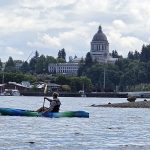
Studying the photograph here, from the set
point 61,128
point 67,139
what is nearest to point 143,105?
point 61,128

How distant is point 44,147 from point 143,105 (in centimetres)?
7821

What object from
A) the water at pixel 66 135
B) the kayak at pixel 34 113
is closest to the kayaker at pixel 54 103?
the kayak at pixel 34 113

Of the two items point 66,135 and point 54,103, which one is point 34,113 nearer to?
point 54,103

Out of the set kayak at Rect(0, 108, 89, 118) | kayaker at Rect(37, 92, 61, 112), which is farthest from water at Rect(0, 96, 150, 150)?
kayaker at Rect(37, 92, 61, 112)

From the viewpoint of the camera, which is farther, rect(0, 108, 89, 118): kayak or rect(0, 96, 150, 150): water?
rect(0, 108, 89, 118): kayak

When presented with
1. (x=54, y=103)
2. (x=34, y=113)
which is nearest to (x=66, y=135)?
(x=54, y=103)

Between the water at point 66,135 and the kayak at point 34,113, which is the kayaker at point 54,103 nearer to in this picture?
the kayak at point 34,113

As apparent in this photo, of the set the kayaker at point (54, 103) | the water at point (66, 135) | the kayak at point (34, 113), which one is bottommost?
the water at point (66, 135)

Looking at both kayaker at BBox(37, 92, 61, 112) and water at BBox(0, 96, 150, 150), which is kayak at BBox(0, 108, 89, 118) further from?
water at BBox(0, 96, 150, 150)

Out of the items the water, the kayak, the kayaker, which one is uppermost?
the kayaker

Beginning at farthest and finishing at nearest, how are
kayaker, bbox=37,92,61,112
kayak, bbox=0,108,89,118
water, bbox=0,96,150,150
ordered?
1. kayak, bbox=0,108,89,118
2. kayaker, bbox=37,92,61,112
3. water, bbox=0,96,150,150

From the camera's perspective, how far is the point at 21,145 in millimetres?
40875

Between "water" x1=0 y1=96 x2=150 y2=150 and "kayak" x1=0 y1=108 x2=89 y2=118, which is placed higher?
"kayak" x1=0 y1=108 x2=89 y2=118

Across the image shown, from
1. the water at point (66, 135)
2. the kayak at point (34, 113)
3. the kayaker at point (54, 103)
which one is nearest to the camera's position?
the water at point (66, 135)
